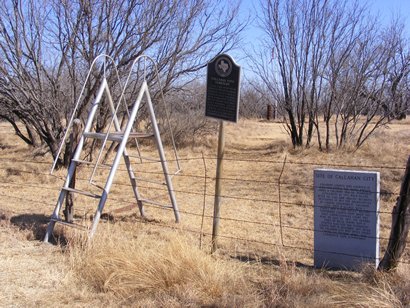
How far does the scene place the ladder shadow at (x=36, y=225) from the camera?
6.41 metres

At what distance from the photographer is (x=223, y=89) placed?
5707mm

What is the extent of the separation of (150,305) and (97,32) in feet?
27.1

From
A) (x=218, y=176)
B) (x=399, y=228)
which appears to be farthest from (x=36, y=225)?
(x=399, y=228)

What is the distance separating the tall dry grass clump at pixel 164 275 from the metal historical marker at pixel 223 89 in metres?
1.51

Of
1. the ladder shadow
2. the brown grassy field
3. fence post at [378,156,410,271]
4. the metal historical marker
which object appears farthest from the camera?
the ladder shadow

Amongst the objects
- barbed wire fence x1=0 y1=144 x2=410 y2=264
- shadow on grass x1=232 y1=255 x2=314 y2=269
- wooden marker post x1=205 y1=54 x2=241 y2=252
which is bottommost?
shadow on grass x1=232 y1=255 x2=314 y2=269

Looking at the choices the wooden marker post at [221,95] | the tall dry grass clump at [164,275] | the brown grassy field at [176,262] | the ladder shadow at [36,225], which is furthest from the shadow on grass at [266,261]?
the ladder shadow at [36,225]

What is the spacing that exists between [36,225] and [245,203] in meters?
3.73

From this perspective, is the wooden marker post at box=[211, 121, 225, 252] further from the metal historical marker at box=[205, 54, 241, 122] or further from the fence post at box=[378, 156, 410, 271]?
the fence post at box=[378, 156, 410, 271]

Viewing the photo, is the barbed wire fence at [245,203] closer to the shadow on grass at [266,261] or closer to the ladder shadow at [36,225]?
the shadow on grass at [266,261]

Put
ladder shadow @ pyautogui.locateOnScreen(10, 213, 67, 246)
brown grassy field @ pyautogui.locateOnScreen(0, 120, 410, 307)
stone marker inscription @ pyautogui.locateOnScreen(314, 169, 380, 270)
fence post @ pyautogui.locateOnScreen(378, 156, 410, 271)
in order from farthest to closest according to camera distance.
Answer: ladder shadow @ pyautogui.locateOnScreen(10, 213, 67, 246)
stone marker inscription @ pyautogui.locateOnScreen(314, 169, 380, 270)
fence post @ pyautogui.locateOnScreen(378, 156, 410, 271)
brown grassy field @ pyautogui.locateOnScreen(0, 120, 410, 307)

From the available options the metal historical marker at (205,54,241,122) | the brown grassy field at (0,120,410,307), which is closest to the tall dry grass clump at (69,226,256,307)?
the brown grassy field at (0,120,410,307)

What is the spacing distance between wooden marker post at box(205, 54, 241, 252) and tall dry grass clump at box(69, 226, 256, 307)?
1048 millimetres

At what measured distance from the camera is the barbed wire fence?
21.3 feet
